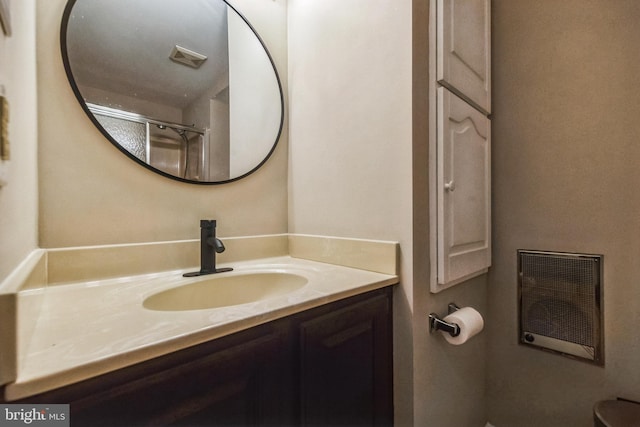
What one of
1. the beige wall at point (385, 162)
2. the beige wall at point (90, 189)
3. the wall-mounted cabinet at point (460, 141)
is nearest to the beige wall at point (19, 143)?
the beige wall at point (90, 189)

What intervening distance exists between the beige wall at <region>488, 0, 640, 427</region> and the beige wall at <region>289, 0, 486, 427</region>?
0.50 ft

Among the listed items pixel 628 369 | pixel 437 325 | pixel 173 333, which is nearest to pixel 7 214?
pixel 173 333

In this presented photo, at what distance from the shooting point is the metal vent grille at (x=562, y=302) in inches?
40.4

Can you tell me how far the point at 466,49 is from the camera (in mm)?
1032

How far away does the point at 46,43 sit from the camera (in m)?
0.79

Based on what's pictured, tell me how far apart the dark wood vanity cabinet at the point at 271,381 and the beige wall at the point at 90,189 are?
A: 1.99ft

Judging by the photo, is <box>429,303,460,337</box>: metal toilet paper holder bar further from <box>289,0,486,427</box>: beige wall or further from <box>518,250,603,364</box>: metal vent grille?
<box>518,250,603,364</box>: metal vent grille

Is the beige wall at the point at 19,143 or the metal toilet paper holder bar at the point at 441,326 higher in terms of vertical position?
the beige wall at the point at 19,143

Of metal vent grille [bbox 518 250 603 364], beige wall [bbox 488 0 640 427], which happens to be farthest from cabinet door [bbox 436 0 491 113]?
metal vent grille [bbox 518 250 603 364]

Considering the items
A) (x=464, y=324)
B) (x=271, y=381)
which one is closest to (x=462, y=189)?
(x=464, y=324)

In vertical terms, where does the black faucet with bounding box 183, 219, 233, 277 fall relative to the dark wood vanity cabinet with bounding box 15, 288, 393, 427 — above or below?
above

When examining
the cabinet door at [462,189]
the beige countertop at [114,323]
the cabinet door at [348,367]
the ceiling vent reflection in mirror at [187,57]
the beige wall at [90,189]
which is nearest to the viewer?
the beige countertop at [114,323]

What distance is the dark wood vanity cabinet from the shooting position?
0.41m

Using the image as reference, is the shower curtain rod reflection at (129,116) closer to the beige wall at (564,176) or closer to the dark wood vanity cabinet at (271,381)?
the dark wood vanity cabinet at (271,381)
